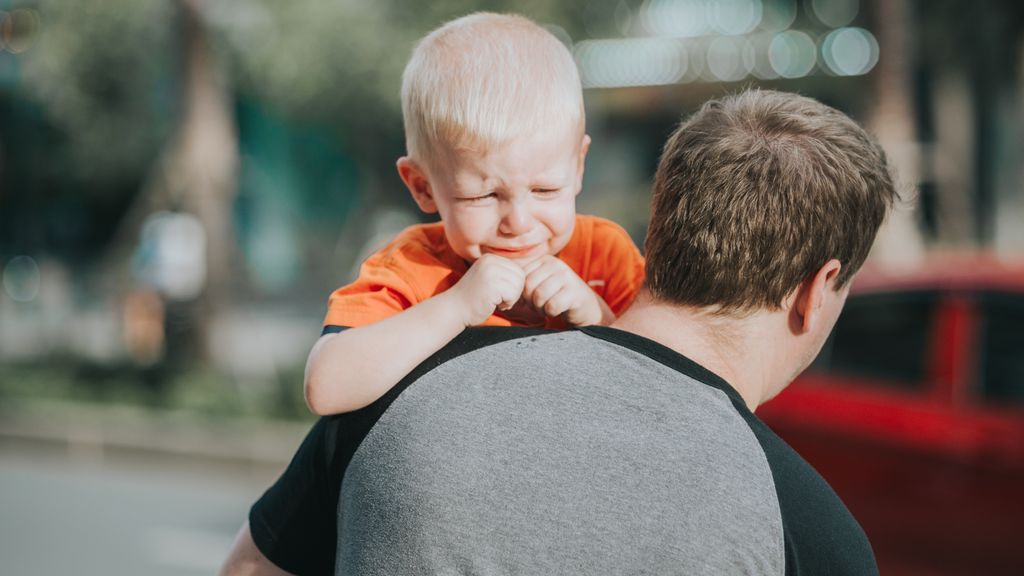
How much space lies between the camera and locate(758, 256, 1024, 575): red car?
169 inches

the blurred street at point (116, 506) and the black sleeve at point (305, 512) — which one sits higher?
the black sleeve at point (305, 512)

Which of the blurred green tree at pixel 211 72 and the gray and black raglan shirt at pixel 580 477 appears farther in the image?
the blurred green tree at pixel 211 72

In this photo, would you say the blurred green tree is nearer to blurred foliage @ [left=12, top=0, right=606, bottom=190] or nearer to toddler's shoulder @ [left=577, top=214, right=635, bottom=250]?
blurred foliage @ [left=12, top=0, right=606, bottom=190]

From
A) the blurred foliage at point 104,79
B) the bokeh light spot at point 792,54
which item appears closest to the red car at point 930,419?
the blurred foliage at point 104,79

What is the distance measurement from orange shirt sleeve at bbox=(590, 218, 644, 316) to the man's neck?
1.11ft

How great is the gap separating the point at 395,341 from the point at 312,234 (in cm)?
2485

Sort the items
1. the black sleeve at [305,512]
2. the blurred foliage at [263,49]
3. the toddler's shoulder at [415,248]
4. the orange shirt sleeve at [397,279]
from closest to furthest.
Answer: the black sleeve at [305,512] → the orange shirt sleeve at [397,279] → the toddler's shoulder at [415,248] → the blurred foliage at [263,49]

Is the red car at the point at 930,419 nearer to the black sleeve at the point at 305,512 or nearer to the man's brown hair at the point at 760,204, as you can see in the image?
the man's brown hair at the point at 760,204

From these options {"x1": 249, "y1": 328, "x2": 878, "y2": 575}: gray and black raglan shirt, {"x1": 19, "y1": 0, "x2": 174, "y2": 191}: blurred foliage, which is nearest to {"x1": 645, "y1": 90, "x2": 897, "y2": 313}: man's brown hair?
{"x1": 249, "y1": 328, "x2": 878, "y2": 575}: gray and black raglan shirt

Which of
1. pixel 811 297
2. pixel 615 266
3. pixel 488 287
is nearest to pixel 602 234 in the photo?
pixel 615 266

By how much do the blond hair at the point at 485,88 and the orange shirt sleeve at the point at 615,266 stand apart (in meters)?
0.27

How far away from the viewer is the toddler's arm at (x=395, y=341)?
4.72ft

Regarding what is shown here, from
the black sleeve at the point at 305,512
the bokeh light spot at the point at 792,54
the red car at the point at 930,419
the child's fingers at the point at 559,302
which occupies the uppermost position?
the child's fingers at the point at 559,302

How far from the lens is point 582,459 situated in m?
1.26
